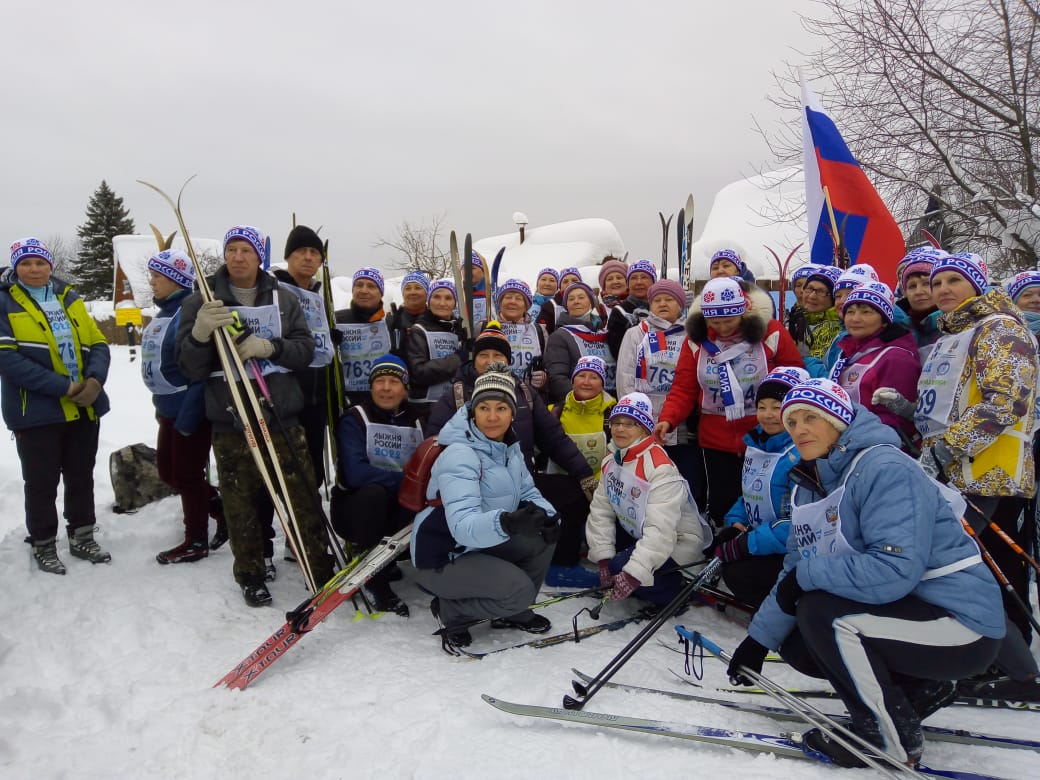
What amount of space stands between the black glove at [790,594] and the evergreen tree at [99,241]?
4498 centimetres

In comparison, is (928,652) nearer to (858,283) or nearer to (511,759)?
(511,759)

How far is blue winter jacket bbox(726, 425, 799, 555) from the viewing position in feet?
10.8

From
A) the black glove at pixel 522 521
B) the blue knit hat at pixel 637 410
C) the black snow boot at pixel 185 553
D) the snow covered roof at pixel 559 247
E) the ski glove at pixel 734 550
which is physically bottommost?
the black snow boot at pixel 185 553

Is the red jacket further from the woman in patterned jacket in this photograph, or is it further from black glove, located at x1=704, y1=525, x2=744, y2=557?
the woman in patterned jacket

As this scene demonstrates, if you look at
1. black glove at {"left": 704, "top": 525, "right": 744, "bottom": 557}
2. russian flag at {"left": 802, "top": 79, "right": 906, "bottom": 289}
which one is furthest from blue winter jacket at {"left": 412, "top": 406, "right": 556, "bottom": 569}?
russian flag at {"left": 802, "top": 79, "right": 906, "bottom": 289}

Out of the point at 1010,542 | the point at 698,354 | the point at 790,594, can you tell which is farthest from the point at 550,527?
the point at 1010,542

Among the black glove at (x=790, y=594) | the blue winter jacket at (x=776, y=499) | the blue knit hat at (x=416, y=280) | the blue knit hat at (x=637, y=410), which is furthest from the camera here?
the blue knit hat at (x=416, y=280)

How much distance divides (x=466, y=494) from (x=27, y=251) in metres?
3.35

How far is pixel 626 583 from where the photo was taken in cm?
357

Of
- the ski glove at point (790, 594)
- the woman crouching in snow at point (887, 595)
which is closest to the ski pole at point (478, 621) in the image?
the ski glove at point (790, 594)

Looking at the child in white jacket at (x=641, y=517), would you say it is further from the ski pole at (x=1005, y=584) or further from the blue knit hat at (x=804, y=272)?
the blue knit hat at (x=804, y=272)

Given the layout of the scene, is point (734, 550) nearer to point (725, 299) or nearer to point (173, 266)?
point (725, 299)

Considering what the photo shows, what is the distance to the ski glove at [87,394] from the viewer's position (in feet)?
13.4

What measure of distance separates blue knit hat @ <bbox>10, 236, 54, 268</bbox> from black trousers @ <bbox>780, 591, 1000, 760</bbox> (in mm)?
4951
